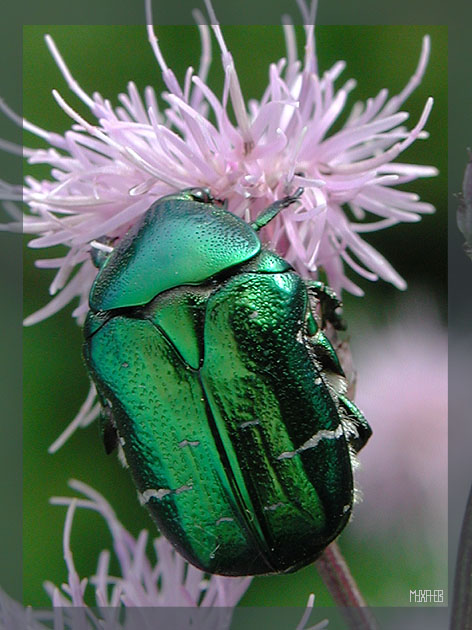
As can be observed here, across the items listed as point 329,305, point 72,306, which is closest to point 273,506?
point 329,305

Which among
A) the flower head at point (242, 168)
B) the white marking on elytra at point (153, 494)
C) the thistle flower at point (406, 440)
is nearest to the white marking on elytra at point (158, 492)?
the white marking on elytra at point (153, 494)

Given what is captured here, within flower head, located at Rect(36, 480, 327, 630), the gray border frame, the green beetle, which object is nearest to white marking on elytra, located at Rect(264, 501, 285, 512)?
the green beetle

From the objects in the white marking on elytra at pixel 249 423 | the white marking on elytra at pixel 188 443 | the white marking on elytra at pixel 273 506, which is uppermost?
the white marking on elytra at pixel 249 423

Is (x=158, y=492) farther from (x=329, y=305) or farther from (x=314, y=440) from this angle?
(x=329, y=305)

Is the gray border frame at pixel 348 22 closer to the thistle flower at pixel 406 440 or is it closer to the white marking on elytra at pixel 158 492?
the thistle flower at pixel 406 440
